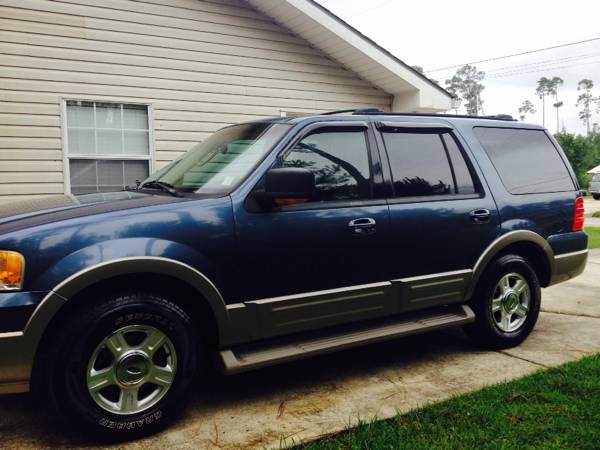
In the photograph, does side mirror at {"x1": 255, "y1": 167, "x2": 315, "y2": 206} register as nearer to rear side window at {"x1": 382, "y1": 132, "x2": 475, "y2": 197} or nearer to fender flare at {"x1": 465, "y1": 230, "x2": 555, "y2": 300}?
rear side window at {"x1": 382, "y1": 132, "x2": 475, "y2": 197}

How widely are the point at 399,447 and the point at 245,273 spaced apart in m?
1.31

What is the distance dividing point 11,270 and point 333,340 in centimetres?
199

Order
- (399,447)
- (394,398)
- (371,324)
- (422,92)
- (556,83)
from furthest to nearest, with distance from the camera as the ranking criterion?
(556,83) < (422,92) < (371,324) < (394,398) < (399,447)

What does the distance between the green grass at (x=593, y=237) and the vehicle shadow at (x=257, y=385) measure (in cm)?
750

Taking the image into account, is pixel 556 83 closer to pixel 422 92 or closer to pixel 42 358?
pixel 422 92

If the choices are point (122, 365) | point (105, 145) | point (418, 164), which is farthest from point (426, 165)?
point (105, 145)

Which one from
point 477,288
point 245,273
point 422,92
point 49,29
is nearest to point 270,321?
point 245,273

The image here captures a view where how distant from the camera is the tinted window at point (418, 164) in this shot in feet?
13.1

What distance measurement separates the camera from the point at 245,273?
130 inches

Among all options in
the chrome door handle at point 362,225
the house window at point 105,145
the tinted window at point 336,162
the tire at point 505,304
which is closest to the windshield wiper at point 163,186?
the tinted window at point 336,162

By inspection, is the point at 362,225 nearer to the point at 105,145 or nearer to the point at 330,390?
the point at 330,390

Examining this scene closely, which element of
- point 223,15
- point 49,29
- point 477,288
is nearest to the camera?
point 477,288

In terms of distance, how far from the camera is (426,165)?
4191 millimetres

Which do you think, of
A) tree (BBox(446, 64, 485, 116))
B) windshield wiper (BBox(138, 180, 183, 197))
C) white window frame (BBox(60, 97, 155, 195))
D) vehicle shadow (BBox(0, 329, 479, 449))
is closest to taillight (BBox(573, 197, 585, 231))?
vehicle shadow (BBox(0, 329, 479, 449))
